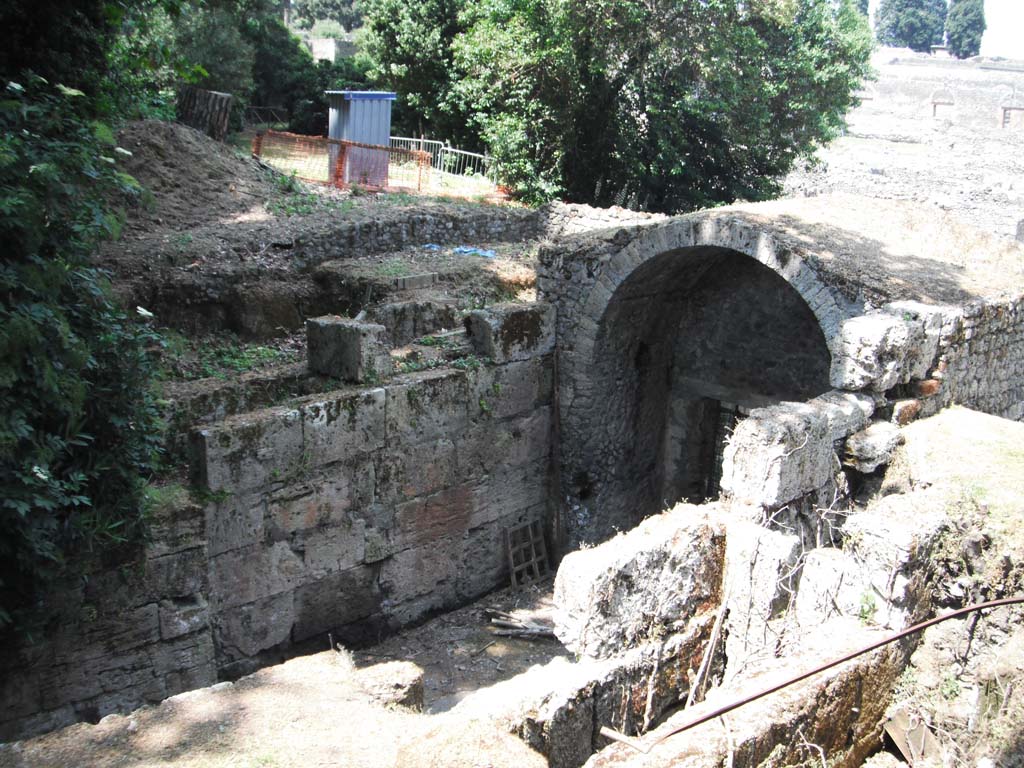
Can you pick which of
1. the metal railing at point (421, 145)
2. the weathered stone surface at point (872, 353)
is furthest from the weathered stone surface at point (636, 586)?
the metal railing at point (421, 145)

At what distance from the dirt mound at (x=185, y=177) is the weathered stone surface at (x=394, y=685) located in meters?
8.68

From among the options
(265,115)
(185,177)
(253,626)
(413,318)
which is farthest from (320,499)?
(265,115)

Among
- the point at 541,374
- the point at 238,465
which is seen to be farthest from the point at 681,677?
the point at 541,374

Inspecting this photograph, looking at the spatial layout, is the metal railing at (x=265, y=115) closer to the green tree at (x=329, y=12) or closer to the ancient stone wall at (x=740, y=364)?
the ancient stone wall at (x=740, y=364)

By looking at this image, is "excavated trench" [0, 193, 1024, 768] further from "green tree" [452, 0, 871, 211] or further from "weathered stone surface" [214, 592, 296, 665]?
"green tree" [452, 0, 871, 211]

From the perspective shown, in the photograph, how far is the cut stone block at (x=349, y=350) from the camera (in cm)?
824

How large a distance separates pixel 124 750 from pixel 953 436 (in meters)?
6.36

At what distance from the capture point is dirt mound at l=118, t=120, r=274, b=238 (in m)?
12.7

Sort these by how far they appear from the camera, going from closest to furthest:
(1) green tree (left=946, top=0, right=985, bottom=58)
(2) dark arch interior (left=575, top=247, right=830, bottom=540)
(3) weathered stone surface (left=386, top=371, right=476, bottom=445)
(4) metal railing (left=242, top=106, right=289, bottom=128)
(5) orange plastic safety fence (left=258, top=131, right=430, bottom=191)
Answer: (3) weathered stone surface (left=386, top=371, right=476, bottom=445)
(2) dark arch interior (left=575, top=247, right=830, bottom=540)
(5) orange plastic safety fence (left=258, top=131, right=430, bottom=191)
(4) metal railing (left=242, top=106, right=289, bottom=128)
(1) green tree (left=946, top=0, right=985, bottom=58)

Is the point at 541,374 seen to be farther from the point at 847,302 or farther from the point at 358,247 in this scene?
the point at 358,247

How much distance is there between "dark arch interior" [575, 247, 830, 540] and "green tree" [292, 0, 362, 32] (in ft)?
127

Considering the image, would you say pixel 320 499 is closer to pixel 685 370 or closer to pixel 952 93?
pixel 685 370

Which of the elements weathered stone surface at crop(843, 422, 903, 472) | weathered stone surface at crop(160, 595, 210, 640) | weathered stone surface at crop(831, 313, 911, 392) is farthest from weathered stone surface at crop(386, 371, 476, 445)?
weathered stone surface at crop(843, 422, 903, 472)

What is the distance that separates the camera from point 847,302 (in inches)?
335
